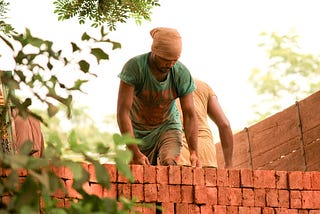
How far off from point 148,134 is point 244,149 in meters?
3.12

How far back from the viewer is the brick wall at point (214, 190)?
6461mm

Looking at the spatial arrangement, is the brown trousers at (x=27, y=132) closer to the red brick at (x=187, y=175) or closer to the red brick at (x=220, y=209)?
the red brick at (x=187, y=175)

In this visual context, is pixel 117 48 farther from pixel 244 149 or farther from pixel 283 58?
pixel 283 58

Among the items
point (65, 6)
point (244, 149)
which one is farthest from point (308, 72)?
point (65, 6)

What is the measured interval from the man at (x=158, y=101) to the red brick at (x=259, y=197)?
61 cm

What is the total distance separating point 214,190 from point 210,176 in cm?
8

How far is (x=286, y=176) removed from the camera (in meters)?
6.93

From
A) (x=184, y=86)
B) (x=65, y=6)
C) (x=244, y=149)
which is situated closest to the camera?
(x=184, y=86)

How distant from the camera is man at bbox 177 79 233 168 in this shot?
328 inches

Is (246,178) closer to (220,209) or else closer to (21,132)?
(220,209)

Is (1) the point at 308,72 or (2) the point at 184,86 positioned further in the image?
(1) the point at 308,72

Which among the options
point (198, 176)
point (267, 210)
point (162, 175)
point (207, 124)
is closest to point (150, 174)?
point (162, 175)

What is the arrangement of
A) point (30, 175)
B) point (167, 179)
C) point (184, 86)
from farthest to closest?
point (184, 86), point (167, 179), point (30, 175)

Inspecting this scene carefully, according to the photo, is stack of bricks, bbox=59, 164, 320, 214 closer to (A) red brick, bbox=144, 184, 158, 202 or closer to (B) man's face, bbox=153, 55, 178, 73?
(A) red brick, bbox=144, 184, 158, 202
